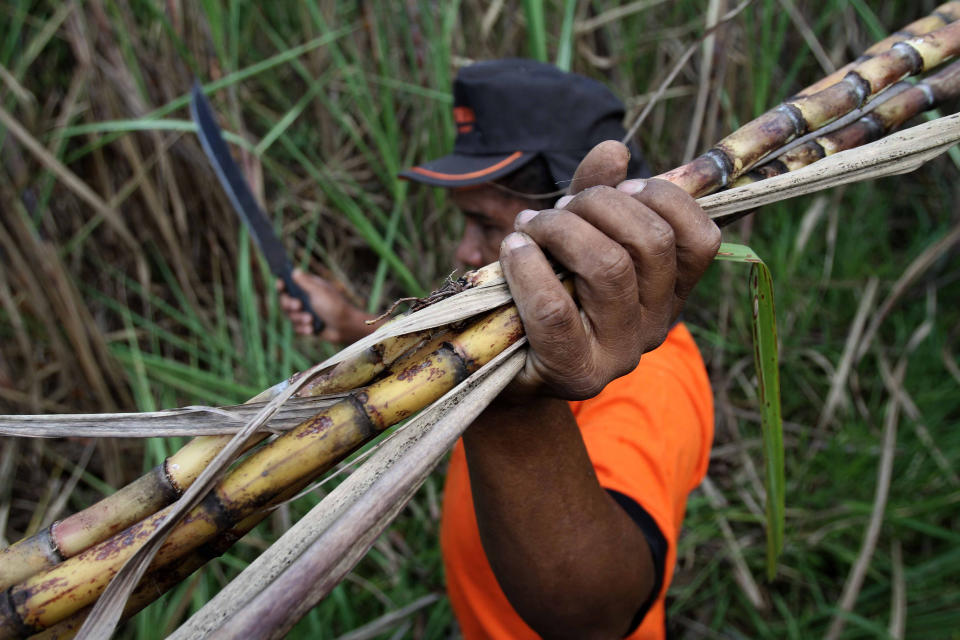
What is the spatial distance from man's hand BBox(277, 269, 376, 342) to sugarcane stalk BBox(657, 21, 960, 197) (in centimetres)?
112

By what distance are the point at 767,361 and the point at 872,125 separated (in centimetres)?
33

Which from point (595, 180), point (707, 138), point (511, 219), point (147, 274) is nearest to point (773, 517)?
point (595, 180)

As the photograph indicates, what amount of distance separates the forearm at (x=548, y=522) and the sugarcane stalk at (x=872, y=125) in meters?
0.39

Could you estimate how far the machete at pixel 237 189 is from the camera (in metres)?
1.54

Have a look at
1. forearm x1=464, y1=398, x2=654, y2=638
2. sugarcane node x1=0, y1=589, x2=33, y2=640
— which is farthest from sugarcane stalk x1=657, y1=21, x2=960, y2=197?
sugarcane node x1=0, y1=589, x2=33, y2=640

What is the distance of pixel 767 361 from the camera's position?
2.69 feet

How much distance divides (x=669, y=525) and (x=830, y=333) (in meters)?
1.49

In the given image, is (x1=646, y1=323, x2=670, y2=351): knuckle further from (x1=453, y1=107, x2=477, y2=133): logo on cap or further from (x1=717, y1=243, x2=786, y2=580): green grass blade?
(x1=453, y1=107, x2=477, y2=133): logo on cap

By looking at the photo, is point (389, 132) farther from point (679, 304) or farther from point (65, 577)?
point (65, 577)

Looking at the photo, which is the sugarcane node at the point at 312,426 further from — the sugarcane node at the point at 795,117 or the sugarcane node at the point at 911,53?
the sugarcane node at the point at 911,53

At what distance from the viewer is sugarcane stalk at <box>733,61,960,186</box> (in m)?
0.78

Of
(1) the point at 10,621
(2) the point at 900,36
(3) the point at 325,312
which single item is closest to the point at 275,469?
(1) the point at 10,621

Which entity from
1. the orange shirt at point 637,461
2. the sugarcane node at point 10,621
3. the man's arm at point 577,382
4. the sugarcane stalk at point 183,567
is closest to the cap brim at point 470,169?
the orange shirt at point 637,461

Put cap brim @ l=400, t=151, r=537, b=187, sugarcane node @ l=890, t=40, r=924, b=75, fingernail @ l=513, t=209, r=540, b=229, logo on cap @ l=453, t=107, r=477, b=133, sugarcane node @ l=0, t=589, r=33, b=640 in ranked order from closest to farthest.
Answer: sugarcane node @ l=0, t=589, r=33, b=640, fingernail @ l=513, t=209, r=540, b=229, sugarcane node @ l=890, t=40, r=924, b=75, cap brim @ l=400, t=151, r=537, b=187, logo on cap @ l=453, t=107, r=477, b=133
